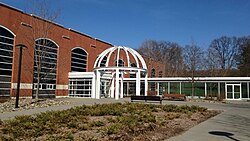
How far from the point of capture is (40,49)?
29.0m

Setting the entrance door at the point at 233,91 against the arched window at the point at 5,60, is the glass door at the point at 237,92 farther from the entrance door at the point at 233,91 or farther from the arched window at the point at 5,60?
the arched window at the point at 5,60

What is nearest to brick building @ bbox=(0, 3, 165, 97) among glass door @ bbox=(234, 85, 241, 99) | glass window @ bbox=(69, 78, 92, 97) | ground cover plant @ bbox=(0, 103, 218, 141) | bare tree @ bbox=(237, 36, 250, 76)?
glass window @ bbox=(69, 78, 92, 97)

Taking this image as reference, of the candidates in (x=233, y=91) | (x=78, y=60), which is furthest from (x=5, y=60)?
(x=233, y=91)

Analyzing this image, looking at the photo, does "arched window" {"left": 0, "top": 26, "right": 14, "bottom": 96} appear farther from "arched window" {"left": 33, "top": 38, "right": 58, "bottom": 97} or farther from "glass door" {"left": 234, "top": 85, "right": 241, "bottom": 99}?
"glass door" {"left": 234, "top": 85, "right": 241, "bottom": 99}

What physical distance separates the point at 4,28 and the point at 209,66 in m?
42.0

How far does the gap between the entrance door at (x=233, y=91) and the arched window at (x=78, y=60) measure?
2213 centimetres

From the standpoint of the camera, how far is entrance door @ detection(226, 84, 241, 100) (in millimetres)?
38688

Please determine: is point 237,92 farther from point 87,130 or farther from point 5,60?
point 87,130

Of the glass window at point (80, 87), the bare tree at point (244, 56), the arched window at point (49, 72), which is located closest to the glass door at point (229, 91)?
the bare tree at point (244, 56)

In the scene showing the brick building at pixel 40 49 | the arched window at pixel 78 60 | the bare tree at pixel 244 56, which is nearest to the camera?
the brick building at pixel 40 49

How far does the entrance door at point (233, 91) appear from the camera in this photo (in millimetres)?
38688

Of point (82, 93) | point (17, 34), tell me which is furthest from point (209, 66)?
point (17, 34)

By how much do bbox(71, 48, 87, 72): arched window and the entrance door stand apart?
22.1m

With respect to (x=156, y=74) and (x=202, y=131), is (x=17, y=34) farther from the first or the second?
(x=156, y=74)
